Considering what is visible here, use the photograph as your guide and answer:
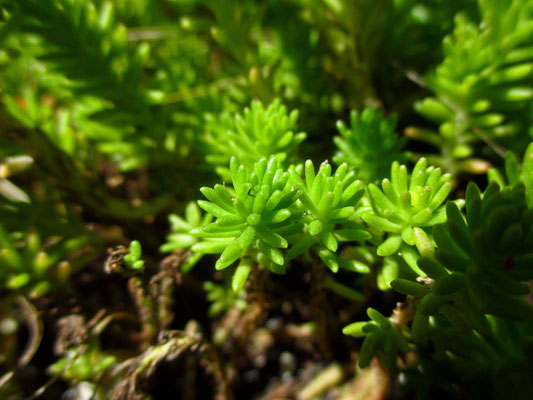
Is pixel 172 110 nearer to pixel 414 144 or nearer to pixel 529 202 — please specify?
pixel 414 144

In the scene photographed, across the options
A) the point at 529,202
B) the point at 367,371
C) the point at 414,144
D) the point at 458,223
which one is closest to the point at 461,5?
the point at 414,144

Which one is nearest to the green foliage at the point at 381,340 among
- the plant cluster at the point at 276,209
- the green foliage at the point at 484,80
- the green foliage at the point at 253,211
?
the plant cluster at the point at 276,209

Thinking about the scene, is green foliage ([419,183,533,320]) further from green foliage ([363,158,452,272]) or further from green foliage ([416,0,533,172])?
green foliage ([416,0,533,172])

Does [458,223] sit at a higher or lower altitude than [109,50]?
lower

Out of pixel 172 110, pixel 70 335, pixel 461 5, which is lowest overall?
Result: pixel 70 335

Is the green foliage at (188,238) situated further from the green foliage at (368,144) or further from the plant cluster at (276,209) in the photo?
the green foliage at (368,144)

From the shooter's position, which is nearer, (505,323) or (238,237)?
(238,237)
